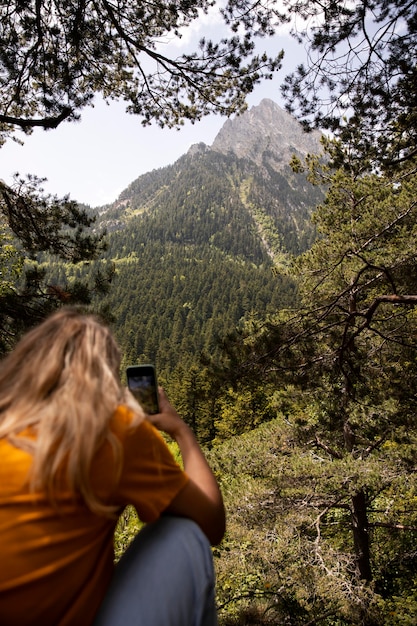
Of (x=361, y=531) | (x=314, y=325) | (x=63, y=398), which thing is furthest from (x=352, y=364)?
(x=361, y=531)

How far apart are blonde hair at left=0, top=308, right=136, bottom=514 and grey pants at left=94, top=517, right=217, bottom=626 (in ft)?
0.78

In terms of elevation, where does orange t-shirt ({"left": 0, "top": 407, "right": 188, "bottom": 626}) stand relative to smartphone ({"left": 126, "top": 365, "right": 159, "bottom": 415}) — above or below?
below

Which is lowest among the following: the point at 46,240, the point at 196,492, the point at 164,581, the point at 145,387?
the point at 164,581

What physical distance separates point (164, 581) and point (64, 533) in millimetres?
308

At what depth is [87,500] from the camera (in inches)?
35.6

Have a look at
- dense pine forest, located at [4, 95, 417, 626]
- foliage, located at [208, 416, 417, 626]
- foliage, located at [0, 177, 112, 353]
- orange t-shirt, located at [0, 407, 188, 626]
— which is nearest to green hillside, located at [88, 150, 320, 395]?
dense pine forest, located at [4, 95, 417, 626]

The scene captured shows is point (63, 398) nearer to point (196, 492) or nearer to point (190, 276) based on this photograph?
point (196, 492)

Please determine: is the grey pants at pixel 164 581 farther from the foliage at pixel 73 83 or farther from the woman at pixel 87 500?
the foliage at pixel 73 83

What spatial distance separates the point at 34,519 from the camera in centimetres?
88

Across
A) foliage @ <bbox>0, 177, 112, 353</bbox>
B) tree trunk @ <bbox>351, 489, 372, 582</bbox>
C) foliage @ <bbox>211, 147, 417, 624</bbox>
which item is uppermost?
foliage @ <bbox>0, 177, 112, 353</bbox>

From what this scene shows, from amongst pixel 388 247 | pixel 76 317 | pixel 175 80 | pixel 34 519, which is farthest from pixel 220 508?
pixel 388 247

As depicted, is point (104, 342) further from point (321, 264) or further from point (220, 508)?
point (321, 264)

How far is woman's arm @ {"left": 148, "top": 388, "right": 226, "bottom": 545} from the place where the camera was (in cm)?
112

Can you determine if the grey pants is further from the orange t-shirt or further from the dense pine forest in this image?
the dense pine forest
